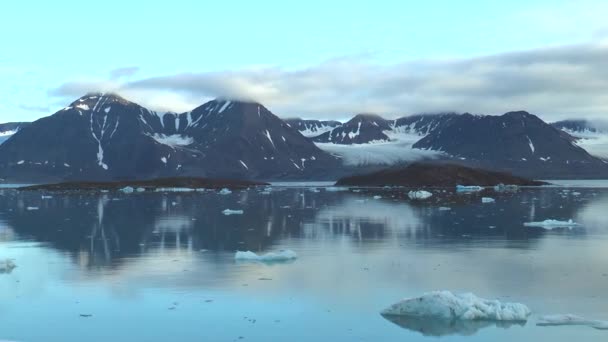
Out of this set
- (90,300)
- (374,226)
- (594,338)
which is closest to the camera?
(594,338)

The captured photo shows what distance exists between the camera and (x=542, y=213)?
45812 mm

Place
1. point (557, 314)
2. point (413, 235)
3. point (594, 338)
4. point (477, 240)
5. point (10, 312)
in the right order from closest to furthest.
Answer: point (594, 338), point (557, 314), point (10, 312), point (477, 240), point (413, 235)

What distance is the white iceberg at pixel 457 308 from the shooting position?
1358 cm

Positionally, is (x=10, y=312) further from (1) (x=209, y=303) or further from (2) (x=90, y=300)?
(1) (x=209, y=303)

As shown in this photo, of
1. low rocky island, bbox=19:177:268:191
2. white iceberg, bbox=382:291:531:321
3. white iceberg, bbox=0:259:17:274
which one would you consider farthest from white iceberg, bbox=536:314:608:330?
low rocky island, bbox=19:177:268:191

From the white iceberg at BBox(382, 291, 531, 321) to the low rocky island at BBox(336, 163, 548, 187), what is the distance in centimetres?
13585

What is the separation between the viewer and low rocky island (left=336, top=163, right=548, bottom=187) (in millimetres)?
151625

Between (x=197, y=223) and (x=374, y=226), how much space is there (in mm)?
9963

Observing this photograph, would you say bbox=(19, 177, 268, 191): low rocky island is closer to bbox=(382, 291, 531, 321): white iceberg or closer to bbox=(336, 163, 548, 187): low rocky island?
bbox=(336, 163, 548, 187): low rocky island

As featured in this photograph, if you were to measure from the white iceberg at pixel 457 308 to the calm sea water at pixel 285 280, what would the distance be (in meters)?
0.40

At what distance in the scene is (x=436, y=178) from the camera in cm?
15362

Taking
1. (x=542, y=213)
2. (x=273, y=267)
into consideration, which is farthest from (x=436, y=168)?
(x=273, y=267)

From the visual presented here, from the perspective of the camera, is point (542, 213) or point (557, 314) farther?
point (542, 213)

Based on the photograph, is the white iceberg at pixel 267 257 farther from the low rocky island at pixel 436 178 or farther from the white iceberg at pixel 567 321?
the low rocky island at pixel 436 178
